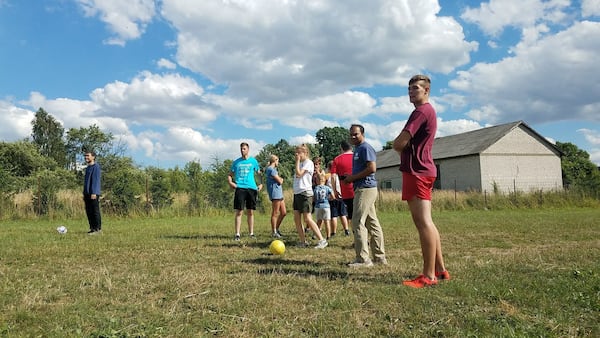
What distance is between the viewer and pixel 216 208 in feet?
62.1

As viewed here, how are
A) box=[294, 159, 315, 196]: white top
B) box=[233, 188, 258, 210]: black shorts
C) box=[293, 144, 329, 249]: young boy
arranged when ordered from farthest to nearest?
box=[233, 188, 258, 210]: black shorts → box=[294, 159, 315, 196]: white top → box=[293, 144, 329, 249]: young boy

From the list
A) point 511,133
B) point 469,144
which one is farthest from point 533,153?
point 469,144

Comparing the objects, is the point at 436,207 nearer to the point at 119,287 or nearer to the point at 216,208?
the point at 216,208

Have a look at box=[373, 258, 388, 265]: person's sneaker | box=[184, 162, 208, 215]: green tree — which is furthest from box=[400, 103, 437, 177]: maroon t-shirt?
box=[184, 162, 208, 215]: green tree

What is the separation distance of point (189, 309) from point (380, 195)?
744 inches

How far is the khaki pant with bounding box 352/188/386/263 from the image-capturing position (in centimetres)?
529

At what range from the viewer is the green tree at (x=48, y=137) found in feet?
187

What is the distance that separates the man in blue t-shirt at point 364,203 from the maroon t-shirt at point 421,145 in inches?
38.6

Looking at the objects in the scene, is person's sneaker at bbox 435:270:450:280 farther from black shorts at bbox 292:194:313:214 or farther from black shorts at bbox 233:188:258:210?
black shorts at bbox 233:188:258:210

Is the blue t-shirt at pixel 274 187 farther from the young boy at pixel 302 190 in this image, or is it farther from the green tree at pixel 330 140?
the green tree at pixel 330 140

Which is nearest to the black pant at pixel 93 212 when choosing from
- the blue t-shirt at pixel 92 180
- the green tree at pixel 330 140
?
the blue t-shirt at pixel 92 180

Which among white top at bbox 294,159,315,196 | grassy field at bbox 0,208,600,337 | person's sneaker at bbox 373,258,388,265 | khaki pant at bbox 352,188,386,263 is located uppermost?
→ white top at bbox 294,159,315,196

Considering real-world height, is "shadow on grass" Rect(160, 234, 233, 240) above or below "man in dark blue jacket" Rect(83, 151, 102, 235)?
below

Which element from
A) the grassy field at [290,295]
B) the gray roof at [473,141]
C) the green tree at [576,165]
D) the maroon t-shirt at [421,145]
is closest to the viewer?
the grassy field at [290,295]
